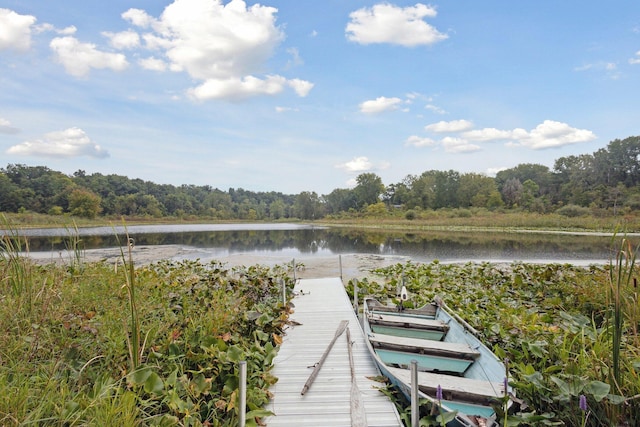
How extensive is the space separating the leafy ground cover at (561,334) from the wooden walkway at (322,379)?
1104mm

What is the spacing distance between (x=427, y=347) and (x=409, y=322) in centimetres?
111

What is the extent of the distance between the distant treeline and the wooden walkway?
29457 millimetres

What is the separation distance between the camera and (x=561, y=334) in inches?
158

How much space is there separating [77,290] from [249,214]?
75.1m

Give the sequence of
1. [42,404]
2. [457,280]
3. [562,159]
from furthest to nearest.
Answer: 1. [562,159]
2. [457,280]
3. [42,404]

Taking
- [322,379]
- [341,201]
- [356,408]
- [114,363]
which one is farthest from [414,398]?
[341,201]

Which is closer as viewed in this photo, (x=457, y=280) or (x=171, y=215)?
A: (x=457, y=280)

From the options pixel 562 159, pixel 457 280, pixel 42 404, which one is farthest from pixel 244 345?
pixel 562 159

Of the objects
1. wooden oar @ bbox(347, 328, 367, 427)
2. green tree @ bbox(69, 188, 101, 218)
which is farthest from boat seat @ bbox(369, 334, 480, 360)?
green tree @ bbox(69, 188, 101, 218)

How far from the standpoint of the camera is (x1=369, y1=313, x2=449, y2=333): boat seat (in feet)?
16.9

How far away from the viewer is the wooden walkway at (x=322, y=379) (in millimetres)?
3025

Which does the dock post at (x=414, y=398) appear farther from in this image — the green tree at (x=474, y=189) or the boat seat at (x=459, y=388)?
the green tree at (x=474, y=189)

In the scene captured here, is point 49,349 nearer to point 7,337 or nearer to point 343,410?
point 7,337

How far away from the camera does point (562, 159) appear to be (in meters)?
58.3
